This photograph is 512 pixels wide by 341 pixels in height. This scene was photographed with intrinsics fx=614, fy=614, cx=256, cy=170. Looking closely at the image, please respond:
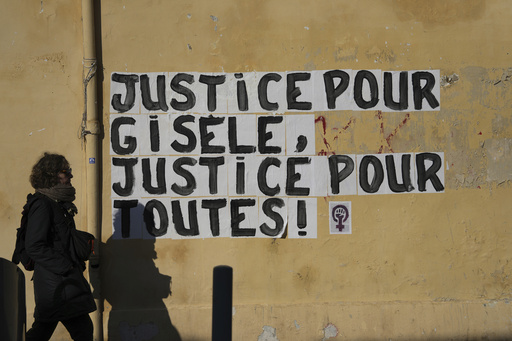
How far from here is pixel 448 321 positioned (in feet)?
20.0

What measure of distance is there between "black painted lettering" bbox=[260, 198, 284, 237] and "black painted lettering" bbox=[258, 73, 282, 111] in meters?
0.93

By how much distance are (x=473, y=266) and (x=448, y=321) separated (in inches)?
24.0

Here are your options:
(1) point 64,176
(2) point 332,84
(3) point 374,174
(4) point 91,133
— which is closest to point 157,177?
(4) point 91,133

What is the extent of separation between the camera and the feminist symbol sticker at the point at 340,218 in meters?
6.14

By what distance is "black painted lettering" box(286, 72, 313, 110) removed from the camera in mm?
6137

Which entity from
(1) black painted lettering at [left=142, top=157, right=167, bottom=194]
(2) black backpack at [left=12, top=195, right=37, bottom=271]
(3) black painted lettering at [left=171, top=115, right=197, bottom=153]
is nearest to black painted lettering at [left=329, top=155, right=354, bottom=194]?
(3) black painted lettering at [left=171, top=115, right=197, bottom=153]

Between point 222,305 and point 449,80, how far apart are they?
397cm

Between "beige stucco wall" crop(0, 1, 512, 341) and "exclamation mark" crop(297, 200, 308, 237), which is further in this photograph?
"exclamation mark" crop(297, 200, 308, 237)

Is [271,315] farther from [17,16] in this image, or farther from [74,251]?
[17,16]

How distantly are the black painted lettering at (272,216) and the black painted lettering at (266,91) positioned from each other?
93cm

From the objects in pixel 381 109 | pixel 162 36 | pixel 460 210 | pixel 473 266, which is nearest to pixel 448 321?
pixel 473 266

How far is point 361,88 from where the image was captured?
619 cm

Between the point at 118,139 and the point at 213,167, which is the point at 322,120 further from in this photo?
the point at 118,139

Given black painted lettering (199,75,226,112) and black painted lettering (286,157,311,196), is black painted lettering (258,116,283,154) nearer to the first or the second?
black painted lettering (286,157,311,196)
